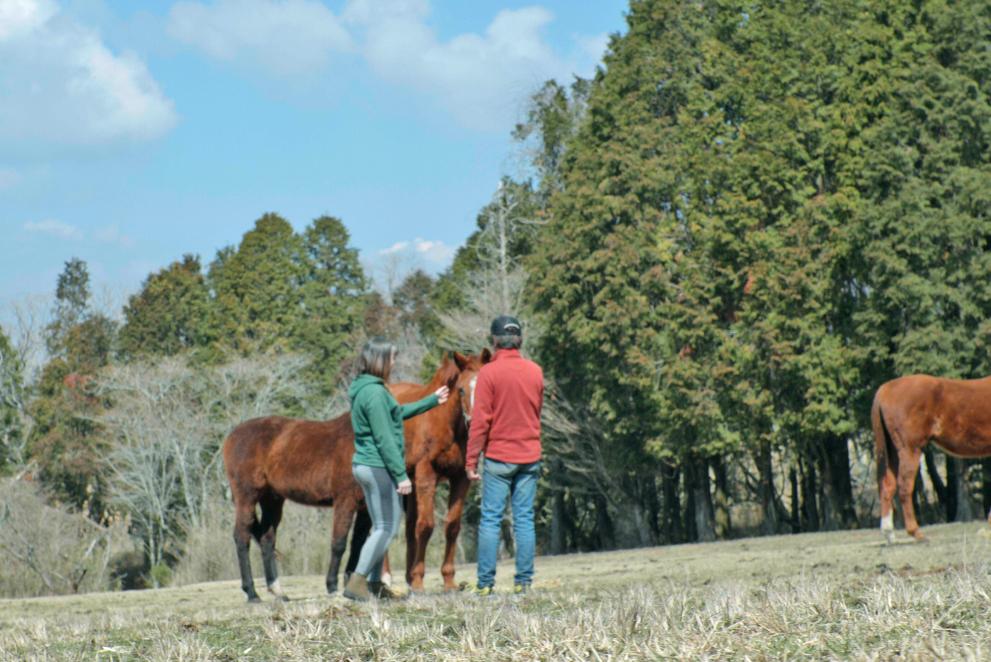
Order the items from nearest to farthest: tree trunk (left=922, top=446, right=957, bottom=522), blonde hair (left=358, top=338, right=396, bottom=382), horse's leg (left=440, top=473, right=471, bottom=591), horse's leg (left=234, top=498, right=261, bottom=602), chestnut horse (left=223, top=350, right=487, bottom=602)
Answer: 1. blonde hair (left=358, top=338, right=396, bottom=382)
2. chestnut horse (left=223, top=350, right=487, bottom=602)
3. horse's leg (left=440, top=473, right=471, bottom=591)
4. horse's leg (left=234, top=498, right=261, bottom=602)
5. tree trunk (left=922, top=446, right=957, bottom=522)

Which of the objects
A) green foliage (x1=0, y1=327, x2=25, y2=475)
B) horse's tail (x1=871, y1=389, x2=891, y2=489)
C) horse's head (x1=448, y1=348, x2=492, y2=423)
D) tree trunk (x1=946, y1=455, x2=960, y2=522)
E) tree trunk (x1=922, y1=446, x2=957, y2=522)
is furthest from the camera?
green foliage (x1=0, y1=327, x2=25, y2=475)

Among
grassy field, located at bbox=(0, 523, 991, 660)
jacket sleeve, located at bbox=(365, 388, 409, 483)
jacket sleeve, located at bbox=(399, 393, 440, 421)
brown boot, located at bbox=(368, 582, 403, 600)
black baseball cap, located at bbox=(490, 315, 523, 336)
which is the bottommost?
grassy field, located at bbox=(0, 523, 991, 660)

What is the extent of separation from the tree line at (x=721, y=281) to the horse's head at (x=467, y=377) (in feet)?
63.1

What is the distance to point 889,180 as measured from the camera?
31828 millimetres

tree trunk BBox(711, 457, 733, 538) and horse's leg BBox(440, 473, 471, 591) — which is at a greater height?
tree trunk BBox(711, 457, 733, 538)

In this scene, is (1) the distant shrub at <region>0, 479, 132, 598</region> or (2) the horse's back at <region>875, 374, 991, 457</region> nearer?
(2) the horse's back at <region>875, 374, 991, 457</region>

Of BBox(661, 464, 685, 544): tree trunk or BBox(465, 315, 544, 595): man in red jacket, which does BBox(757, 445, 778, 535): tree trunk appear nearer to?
BBox(661, 464, 685, 544): tree trunk

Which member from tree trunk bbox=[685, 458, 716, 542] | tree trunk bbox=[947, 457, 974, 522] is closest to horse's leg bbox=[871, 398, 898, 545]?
tree trunk bbox=[947, 457, 974, 522]

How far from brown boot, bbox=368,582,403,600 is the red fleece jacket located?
4.12ft

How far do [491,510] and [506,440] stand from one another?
578mm

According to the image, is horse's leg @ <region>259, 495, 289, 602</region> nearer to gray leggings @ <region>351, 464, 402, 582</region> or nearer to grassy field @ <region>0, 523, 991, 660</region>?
gray leggings @ <region>351, 464, 402, 582</region>

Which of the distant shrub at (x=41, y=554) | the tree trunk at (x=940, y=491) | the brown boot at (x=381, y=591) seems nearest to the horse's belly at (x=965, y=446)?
the brown boot at (x=381, y=591)

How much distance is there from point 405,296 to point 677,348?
47.5 metres

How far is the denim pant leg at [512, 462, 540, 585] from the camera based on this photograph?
35.5ft
